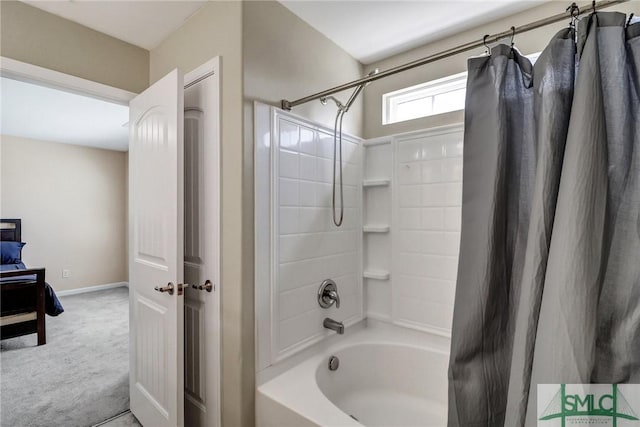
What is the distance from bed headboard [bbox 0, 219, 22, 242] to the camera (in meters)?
4.39

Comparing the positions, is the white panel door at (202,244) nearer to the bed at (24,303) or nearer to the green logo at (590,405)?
the green logo at (590,405)

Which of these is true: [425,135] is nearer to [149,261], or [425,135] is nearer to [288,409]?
[288,409]

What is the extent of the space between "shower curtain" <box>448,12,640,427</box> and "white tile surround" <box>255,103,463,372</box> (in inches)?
32.3

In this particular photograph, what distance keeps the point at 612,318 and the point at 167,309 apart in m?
1.77

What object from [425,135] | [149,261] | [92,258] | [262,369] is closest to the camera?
[262,369]

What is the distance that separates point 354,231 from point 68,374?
2.64 meters

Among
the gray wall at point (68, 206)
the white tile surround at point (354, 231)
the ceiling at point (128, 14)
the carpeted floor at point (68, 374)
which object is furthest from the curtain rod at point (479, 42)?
the gray wall at point (68, 206)

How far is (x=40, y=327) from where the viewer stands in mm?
3154

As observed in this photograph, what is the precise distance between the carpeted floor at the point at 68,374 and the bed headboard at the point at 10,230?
1462mm

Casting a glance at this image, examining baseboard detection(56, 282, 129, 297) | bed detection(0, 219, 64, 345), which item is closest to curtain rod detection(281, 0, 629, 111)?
bed detection(0, 219, 64, 345)

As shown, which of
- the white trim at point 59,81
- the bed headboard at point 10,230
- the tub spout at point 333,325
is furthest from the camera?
the bed headboard at point 10,230

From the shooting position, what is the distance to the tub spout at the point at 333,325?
1823mm

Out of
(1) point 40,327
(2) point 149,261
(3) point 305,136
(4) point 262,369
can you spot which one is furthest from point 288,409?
(1) point 40,327

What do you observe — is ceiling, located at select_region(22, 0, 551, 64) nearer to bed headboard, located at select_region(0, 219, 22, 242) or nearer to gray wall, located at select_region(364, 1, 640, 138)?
gray wall, located at select_region(364, 1, 640, 138)
